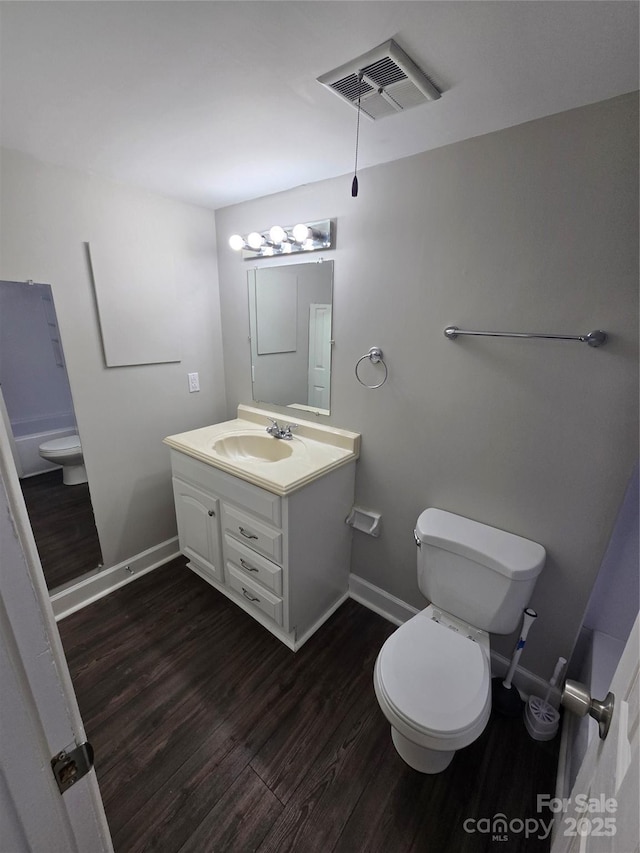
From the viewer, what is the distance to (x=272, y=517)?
149 cm

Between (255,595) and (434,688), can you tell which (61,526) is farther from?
(434,688)

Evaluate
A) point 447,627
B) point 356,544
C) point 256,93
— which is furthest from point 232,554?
point 256,93

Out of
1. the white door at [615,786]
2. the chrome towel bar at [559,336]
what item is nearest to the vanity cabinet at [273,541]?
the chrome towel bar at [559,336]

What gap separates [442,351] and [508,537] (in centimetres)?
80

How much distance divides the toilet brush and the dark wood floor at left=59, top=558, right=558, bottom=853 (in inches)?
1.8

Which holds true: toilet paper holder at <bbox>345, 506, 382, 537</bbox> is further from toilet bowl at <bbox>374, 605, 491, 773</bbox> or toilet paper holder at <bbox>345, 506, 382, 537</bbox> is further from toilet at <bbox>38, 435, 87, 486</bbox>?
toilet at <bbox>38, 435, 87, 486</bbox>

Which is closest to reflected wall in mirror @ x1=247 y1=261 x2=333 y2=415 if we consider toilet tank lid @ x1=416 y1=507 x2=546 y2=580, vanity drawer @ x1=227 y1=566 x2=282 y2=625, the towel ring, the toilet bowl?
the towel ring

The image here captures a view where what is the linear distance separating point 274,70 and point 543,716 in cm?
238

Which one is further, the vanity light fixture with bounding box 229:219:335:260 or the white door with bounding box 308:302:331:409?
the white door with bounding box 308:302:331:409

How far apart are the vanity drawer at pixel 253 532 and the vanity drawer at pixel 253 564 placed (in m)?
0.04

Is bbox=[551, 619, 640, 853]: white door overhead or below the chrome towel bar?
below

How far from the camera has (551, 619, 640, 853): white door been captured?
0.43 m

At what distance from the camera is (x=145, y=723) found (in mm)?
1361

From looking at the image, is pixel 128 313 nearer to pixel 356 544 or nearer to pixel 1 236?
pixel 1 236
